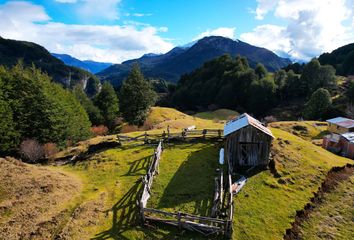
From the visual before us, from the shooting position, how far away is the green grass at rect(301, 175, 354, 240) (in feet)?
74.0

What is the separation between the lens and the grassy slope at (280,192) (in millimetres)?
22812

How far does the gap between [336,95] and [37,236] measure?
109 metres

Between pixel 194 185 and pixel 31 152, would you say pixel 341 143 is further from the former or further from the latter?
pixel 31 152

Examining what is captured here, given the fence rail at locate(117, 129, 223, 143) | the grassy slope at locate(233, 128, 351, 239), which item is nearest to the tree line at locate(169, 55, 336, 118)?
the grassy slope at locate(233, 128, 351, 239)

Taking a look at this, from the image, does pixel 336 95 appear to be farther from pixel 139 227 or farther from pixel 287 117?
pixel 139 227

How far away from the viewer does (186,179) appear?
30156 millimetres

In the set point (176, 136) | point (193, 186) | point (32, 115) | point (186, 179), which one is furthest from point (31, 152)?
point (193, 186)

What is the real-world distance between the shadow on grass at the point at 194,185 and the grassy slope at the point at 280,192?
319 cm

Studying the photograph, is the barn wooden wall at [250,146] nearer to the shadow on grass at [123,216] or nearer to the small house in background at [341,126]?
the shadow on grass at [123,216]

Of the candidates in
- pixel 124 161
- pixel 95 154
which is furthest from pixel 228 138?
pixel 95 154

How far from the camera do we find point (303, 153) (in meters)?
37.5

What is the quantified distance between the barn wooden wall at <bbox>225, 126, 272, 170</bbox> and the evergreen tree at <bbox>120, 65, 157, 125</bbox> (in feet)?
131

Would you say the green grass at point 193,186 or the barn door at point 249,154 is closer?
the green grass at point 193,186

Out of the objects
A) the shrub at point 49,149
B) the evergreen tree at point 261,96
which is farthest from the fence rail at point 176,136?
the evergreen tree at point 261,96
